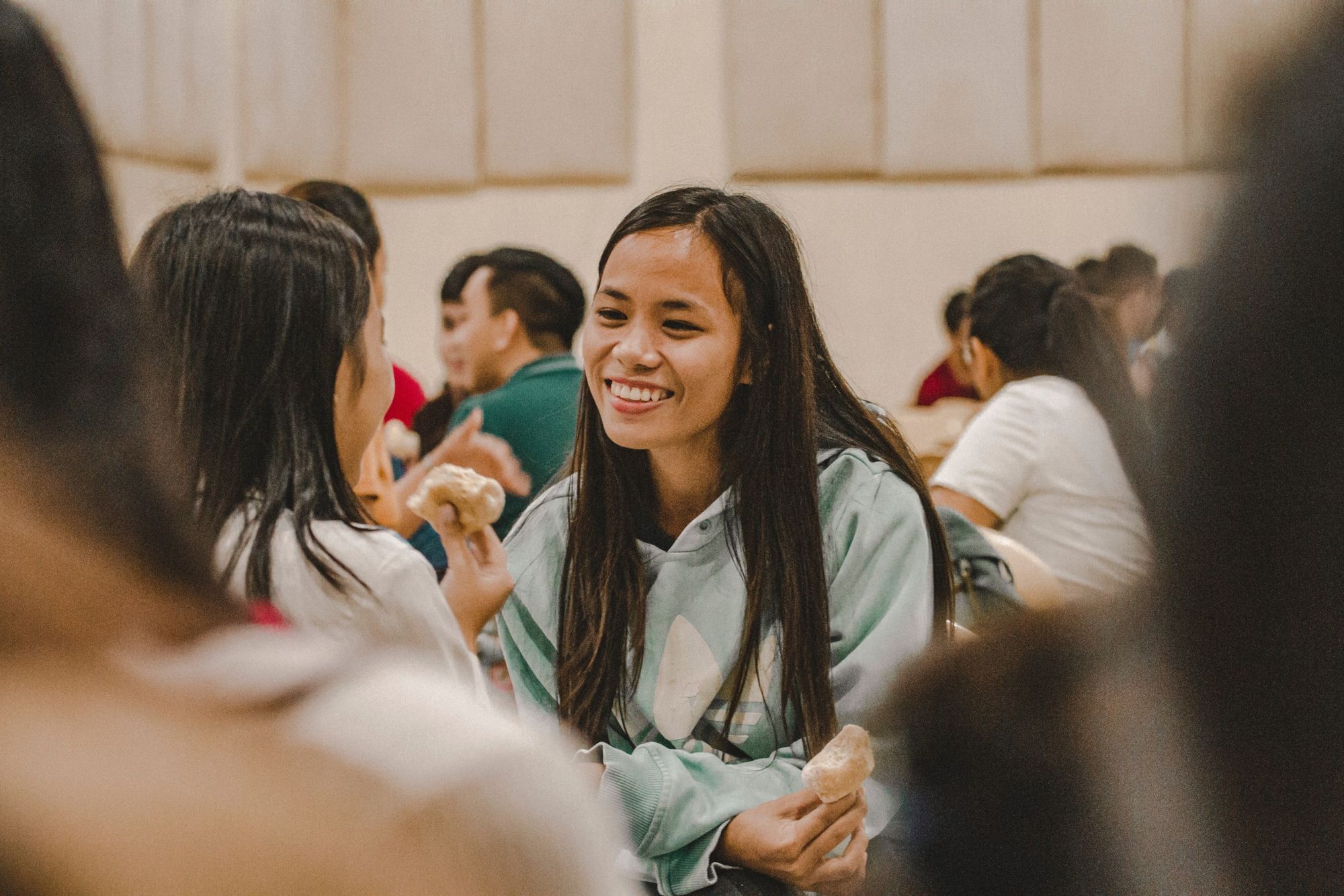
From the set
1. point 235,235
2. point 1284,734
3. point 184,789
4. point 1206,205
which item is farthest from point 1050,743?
point 235,235

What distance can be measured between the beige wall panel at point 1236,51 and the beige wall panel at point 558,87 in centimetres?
542

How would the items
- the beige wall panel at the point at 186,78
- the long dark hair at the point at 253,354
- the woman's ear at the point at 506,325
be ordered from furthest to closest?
the beige wall panel at the point at 186,78 < the woman's ear at the point at 506,325 < the long dark hair at the point at 253,354

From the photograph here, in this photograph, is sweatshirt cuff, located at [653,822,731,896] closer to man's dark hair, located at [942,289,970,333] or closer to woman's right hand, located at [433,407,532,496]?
woman's right hand, located at [433,407,532,496]

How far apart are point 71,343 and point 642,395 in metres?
1.26

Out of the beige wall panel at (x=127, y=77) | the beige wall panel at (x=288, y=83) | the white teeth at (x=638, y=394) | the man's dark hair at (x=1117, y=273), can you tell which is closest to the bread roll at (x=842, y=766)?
the white teeth at (x=638, y=394)

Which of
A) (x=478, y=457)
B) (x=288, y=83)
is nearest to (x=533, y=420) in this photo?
(x=478, y=457)

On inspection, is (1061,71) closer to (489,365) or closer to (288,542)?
(489,365)

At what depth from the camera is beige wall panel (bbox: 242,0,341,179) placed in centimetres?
568

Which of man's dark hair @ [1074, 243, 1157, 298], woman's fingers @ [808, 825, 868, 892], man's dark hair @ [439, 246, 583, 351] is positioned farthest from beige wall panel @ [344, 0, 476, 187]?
woman's fingers @ [808, 825, 868, 892]

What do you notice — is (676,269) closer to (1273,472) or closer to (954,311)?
(1273,472)

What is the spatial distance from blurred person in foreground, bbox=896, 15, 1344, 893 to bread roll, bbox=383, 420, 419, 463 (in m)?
2.58

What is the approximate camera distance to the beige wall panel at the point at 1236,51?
470mm

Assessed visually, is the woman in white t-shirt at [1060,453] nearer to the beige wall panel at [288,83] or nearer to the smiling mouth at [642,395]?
the smiling mouth at [642,395]

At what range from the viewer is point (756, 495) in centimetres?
169
